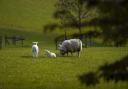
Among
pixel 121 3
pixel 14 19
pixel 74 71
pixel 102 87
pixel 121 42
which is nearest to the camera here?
pixel 121 3

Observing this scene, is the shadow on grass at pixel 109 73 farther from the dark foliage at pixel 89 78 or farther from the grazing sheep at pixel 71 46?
the grazing sheep at pixel 71 46

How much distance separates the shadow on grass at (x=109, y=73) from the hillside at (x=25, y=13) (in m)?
75.3

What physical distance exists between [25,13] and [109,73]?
8665 cm

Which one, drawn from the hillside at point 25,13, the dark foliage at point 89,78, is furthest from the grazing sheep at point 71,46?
the hillside at point 25,13

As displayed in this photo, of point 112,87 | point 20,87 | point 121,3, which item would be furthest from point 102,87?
point 121,3

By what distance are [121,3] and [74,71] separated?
16619mm

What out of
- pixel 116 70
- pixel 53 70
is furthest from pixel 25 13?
pixel 116 70

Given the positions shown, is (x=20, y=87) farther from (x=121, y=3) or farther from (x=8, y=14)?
(x=8, y=14)

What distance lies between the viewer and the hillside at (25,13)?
86062mm

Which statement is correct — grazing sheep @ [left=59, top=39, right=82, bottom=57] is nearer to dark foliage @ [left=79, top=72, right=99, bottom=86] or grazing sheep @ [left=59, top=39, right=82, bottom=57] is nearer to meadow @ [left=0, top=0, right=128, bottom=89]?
meadow @ [left=0, top=0, right=128, bottom=89]

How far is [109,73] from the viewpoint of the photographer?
682 centimetres

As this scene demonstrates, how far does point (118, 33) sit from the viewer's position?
657 cm

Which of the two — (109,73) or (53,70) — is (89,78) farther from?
(53,70)

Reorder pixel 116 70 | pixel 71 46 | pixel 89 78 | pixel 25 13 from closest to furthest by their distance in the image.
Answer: pixel 89 78, pixel 116 70, pixel 71 46, pixel 25 13
